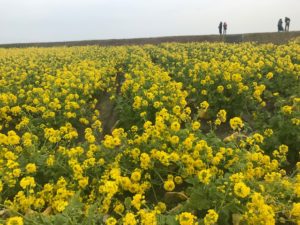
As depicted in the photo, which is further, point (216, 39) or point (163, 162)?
point (216, 39)

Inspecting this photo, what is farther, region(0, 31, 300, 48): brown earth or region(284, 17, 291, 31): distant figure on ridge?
region(284, 17, 291, 31): distant figure on ridge

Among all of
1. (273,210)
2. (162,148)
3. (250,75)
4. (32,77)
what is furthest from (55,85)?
(273,210)

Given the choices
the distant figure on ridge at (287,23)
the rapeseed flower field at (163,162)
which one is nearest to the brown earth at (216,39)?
the distant figure on ridge at (287,23)

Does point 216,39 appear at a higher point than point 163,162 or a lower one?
higher

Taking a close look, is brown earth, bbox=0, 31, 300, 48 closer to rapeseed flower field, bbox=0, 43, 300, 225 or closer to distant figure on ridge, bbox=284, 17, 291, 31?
distant figure on ridge, bbox=284, 17, 291, 31

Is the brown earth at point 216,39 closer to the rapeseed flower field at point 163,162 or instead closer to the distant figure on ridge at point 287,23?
the distant figure on ridge at point 287,23

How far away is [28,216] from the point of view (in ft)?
13.1

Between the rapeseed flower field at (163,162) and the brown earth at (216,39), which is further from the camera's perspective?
the brown earth at (216,39)

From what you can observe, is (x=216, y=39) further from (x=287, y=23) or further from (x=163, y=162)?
(x=163, y=162)

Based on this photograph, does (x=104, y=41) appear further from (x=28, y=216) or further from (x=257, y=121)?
(x=28, y=216)

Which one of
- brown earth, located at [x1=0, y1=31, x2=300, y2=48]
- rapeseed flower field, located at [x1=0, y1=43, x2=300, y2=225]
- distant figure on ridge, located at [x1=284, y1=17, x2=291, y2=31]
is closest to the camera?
rapeseed flower field, located at [x1=0, y1=43, x2=300, y2=225]

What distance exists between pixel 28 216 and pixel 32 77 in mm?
9334

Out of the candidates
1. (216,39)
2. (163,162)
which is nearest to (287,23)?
(216,39)

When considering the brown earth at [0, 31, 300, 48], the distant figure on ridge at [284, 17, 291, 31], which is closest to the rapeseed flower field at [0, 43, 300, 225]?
the brown earth at [0, 31, 300, 48]
